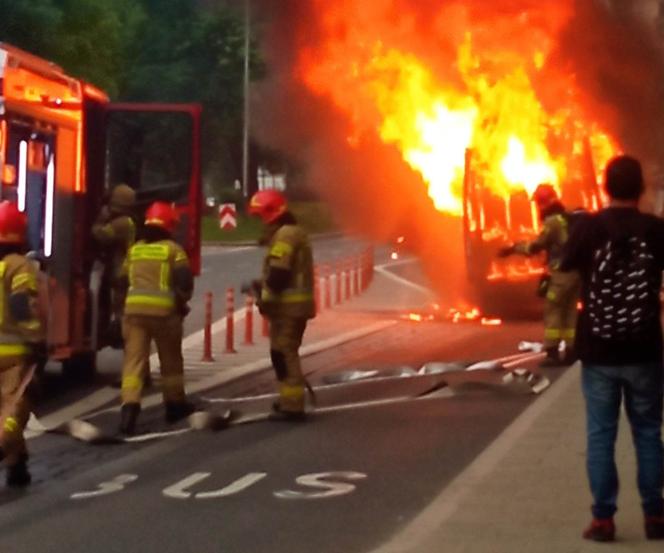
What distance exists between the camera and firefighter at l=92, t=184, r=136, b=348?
620 inches

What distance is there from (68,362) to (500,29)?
1194cm

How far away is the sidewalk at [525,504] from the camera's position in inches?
321

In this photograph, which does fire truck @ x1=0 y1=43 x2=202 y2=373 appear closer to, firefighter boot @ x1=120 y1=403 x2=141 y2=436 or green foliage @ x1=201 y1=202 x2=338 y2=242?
firefighter boot @ x1=120 y1=403 x2=141 y2=436

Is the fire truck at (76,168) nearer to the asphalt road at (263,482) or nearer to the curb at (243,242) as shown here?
the asphalt road at (263,482)

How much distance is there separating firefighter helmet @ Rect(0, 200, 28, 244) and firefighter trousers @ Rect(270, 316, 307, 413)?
10.9 ft

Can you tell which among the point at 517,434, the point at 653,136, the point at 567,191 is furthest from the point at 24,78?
the point at 653,136

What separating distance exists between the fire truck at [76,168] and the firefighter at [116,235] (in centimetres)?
15

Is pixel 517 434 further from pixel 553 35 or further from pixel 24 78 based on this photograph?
pixel 553 35

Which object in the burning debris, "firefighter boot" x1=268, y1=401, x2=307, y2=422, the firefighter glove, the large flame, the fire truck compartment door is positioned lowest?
"firefighter boot" x1=268, y1=401, x2=307, y2=422

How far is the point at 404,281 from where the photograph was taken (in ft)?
123

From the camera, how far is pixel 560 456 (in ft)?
35.6

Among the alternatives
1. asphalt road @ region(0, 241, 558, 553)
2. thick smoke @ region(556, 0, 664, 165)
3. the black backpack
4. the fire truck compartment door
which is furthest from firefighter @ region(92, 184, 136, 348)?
thick smoke @ region(556, 0, 664, 165)

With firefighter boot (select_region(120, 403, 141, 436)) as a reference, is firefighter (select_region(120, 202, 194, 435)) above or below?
above

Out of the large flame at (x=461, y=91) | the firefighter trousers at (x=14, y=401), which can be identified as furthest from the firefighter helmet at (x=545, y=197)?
the firefighter trousers at (x=14, y=401)
